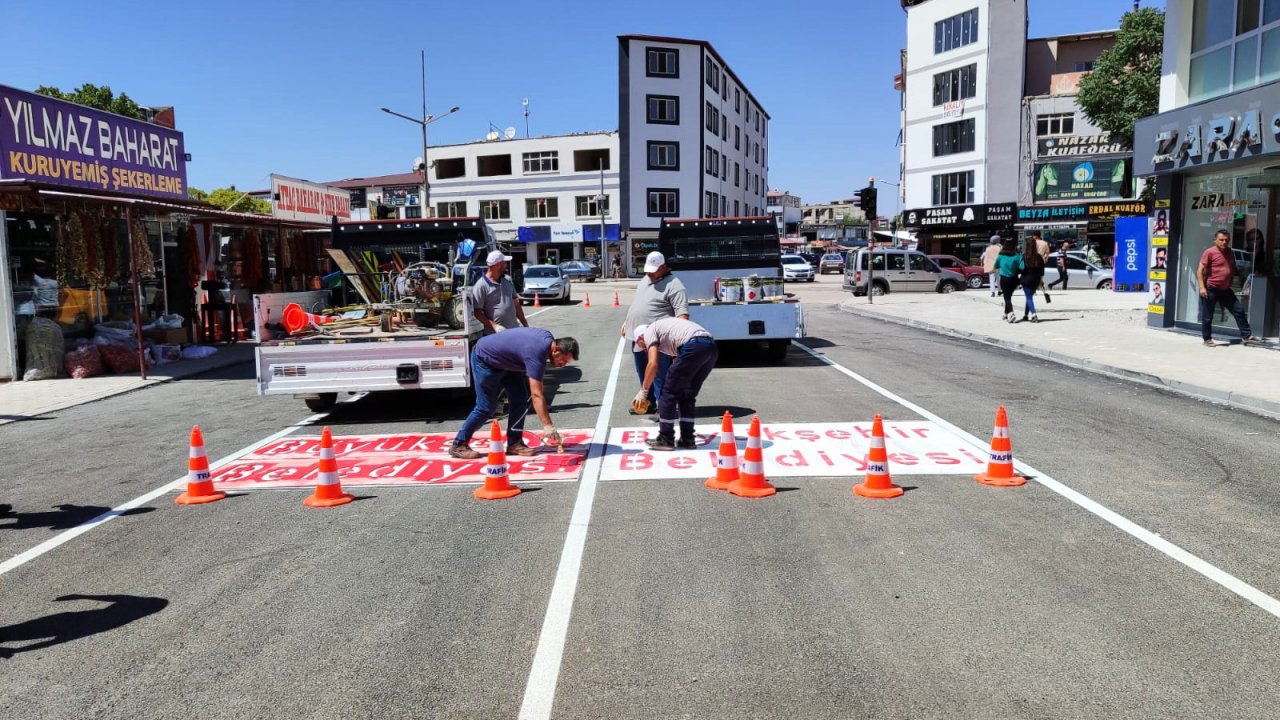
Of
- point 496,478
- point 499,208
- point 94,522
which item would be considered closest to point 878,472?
point 496,478

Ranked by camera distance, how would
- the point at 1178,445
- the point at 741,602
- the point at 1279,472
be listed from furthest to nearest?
the point at 1178,445, the point at 1279,472, the point at 741,602

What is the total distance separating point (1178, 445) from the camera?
325 inches

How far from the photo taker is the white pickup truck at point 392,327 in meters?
9.91

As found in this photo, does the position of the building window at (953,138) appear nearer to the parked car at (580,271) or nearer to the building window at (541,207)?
the parked car at (580,271)

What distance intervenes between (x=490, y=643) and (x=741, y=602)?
129cm

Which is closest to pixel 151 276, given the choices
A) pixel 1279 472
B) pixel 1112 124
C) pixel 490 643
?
pixel 490 643

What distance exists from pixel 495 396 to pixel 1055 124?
165ft

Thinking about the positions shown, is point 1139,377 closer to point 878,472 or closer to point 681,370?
point 878,472

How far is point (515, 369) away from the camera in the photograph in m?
7.46

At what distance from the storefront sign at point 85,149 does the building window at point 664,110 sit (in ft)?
153

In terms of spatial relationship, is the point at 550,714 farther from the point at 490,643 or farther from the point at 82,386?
the point at 82,386

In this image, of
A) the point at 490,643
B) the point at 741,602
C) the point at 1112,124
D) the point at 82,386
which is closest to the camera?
the point at 490,643

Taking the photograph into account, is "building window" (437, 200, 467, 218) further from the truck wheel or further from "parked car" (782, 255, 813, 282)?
the truck wheel

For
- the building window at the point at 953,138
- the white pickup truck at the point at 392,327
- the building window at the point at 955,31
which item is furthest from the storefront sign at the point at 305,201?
the building window at the point at 955,31
